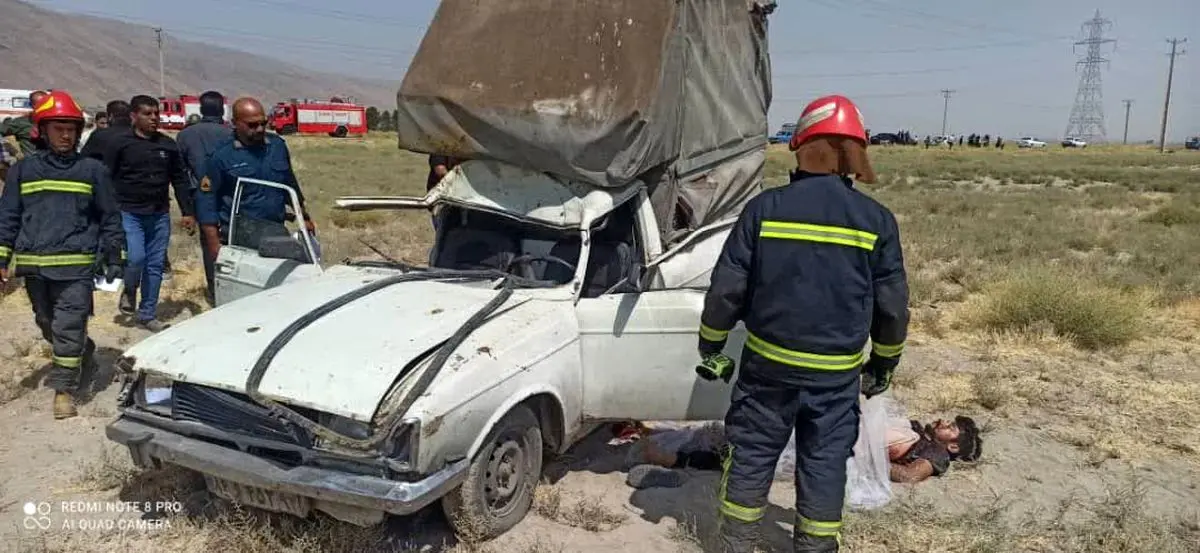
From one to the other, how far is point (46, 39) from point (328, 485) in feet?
570

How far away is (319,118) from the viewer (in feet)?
189

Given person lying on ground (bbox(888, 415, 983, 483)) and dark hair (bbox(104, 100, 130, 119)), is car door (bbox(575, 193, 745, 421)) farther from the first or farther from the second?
dark hair (bbox(104, 100, 130, 119))

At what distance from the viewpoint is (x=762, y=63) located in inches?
312

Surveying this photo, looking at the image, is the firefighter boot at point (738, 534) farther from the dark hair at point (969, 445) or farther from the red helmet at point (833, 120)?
the dark hair at point (969, 445)

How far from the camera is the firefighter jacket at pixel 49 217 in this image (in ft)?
17.0

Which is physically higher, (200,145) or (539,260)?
(200,145)

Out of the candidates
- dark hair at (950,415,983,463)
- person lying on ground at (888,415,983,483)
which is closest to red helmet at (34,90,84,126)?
person lying on ground at (888,415,983,483)

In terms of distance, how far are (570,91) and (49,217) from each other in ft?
10.6

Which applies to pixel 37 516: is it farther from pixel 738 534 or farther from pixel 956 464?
pixel 956 464

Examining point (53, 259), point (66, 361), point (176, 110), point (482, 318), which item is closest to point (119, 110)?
point (53, 259)

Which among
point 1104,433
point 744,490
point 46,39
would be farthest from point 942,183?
point 46,39

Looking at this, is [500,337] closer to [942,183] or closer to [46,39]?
[942,183]

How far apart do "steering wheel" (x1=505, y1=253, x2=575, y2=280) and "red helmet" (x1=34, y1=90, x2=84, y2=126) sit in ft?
9.12

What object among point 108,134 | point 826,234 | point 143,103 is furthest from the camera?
point 108,134
